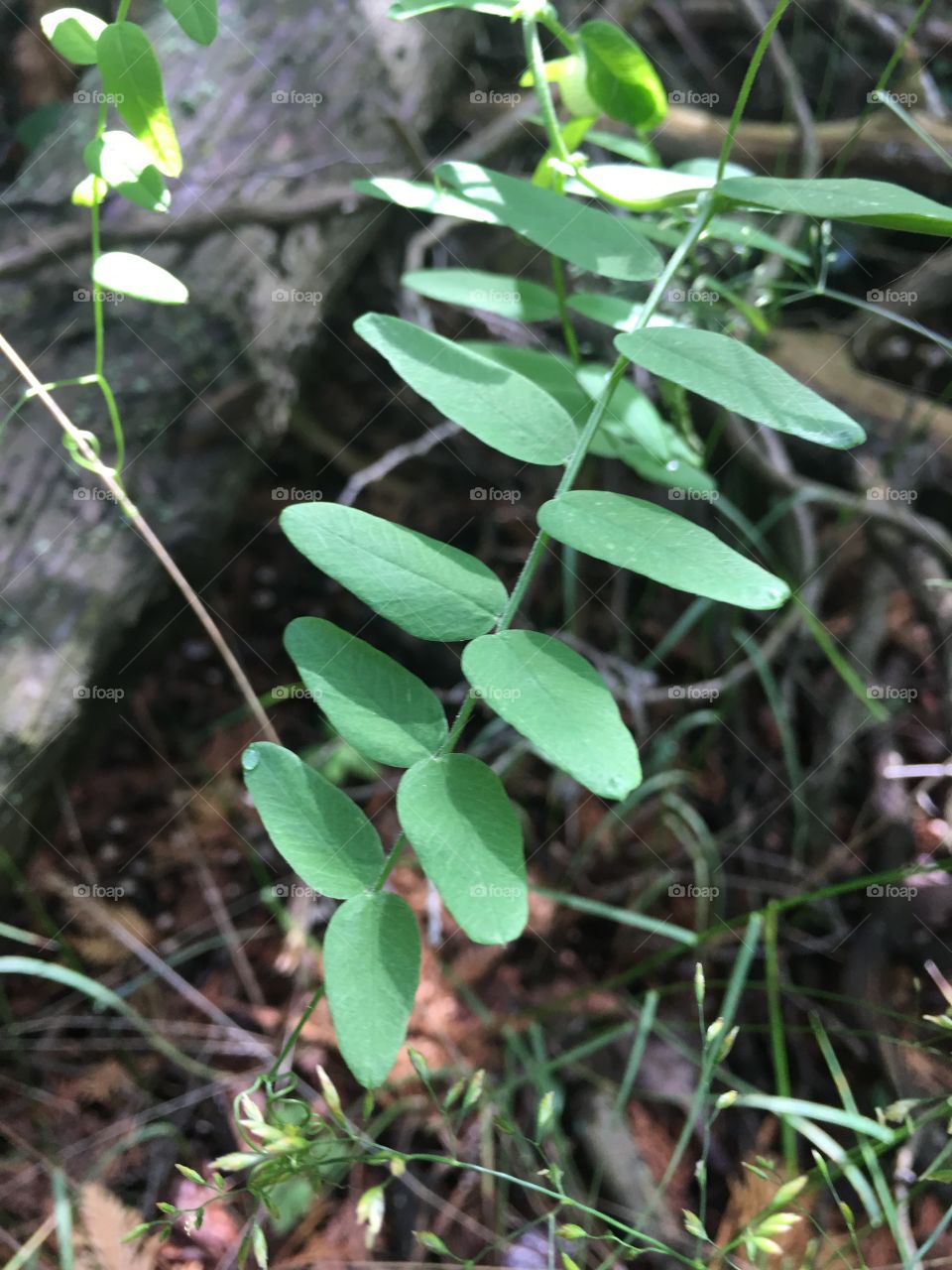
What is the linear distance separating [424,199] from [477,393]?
0.86 feet

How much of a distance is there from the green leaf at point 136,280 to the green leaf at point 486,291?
0.38 m

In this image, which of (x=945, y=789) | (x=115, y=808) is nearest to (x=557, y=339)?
(x=945, y=789)

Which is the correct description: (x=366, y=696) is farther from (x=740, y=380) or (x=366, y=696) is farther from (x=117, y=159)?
(x=117, y=159)

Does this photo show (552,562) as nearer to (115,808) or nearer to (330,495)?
(330,495)

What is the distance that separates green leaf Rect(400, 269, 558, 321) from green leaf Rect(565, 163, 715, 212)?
0.18 m

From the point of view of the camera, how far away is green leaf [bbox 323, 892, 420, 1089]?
0.59 metres

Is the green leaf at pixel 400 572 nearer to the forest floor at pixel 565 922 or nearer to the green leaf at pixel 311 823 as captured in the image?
the green leaf at pixel 311 823

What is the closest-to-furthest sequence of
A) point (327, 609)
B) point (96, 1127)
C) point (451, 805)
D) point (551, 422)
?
point (451, 805), point (551, 422), point (96, 1127), point (327, 609)

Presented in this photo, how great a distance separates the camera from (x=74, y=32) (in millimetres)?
784

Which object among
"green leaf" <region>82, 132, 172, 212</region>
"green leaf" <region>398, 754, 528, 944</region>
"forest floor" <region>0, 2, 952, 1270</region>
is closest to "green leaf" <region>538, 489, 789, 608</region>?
"green leaf" <region>398, 754, 528, 944</region>

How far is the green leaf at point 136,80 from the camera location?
76 centimetres

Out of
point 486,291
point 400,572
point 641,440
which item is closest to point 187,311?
point 486,291

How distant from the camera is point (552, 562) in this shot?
5.65ft

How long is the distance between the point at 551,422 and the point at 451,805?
35cm
